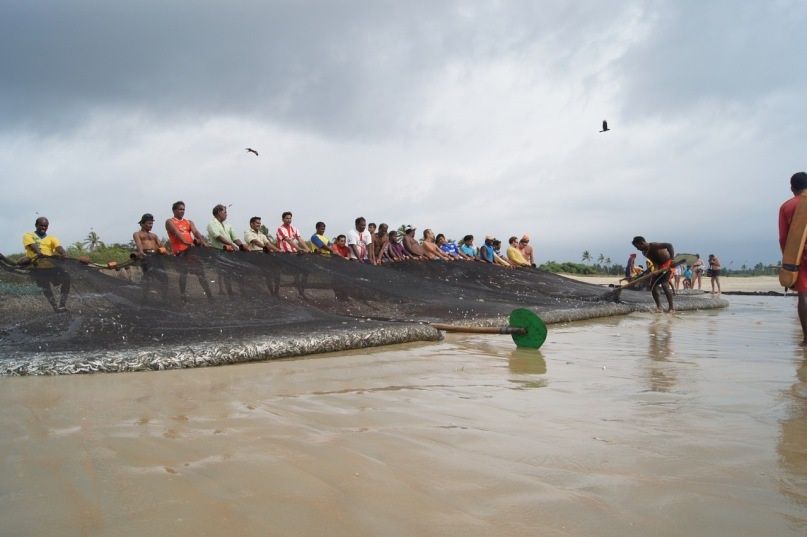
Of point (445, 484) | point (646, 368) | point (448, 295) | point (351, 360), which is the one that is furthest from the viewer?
point (448, 295)

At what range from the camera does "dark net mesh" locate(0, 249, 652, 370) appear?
182 inches

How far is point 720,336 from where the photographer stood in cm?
644

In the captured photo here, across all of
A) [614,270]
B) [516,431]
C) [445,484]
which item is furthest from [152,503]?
[614,270]

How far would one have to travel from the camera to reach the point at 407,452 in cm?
227

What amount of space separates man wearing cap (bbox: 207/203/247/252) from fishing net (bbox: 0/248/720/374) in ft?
4.48

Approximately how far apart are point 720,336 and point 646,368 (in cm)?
278

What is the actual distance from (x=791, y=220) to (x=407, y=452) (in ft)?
15.4

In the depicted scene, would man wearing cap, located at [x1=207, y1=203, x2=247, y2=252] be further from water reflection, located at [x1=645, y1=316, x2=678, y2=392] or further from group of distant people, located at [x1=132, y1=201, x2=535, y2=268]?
water reflection, located at [x1=645, y1=316, x2=678, y2=392]

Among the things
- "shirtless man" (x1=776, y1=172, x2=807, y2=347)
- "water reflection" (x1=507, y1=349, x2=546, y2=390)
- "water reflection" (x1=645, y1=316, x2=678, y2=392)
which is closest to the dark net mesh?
"water reflection" (x1=507, y1=349, x2=546, y2=390)

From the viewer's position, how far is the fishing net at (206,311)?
4.30 m

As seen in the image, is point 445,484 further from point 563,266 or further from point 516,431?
point 563,266

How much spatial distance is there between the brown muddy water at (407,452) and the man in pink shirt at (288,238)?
5.57 m

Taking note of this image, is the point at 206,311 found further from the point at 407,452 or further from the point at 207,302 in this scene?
the point at 407,452

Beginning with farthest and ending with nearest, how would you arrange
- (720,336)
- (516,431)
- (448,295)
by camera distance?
(448,295) → (720,336) → (516,431)
